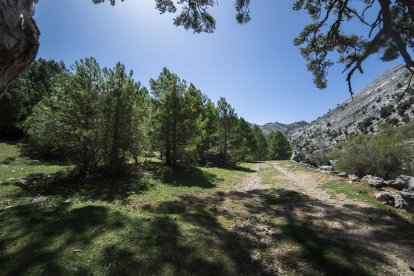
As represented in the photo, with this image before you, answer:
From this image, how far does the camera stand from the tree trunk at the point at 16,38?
5.78 metres

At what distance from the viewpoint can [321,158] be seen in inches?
2372

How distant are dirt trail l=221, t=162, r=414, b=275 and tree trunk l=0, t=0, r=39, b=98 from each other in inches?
342

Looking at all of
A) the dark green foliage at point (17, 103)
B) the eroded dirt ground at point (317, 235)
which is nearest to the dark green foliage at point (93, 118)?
the eroded dirt ground at point (317, 235)

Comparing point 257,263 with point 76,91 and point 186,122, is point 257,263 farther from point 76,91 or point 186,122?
point 186,122

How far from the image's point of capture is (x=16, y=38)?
246 inches

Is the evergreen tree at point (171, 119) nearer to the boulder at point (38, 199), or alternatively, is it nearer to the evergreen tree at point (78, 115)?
the evergreen tree at point (78, 115)

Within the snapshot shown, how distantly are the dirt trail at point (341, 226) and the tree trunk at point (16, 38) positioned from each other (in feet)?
28.5

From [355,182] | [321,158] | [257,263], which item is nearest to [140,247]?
[257,263]

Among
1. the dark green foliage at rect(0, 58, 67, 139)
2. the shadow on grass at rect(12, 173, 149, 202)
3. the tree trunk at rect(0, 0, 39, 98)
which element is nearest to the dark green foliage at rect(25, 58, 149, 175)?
the shadow on grass at rect(12, 173, 149, 202)

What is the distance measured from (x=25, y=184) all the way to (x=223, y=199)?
40.6 feet

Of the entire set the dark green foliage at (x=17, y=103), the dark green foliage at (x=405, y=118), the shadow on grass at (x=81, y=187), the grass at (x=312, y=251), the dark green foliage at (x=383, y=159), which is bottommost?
the grass at (x=312, y=251)

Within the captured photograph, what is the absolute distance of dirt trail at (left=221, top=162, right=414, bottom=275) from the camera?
23.8 feet

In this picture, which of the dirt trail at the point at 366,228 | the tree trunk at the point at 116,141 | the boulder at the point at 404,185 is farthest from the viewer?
the tree trunk at the point at 116,141

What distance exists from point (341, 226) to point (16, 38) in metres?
12.4
